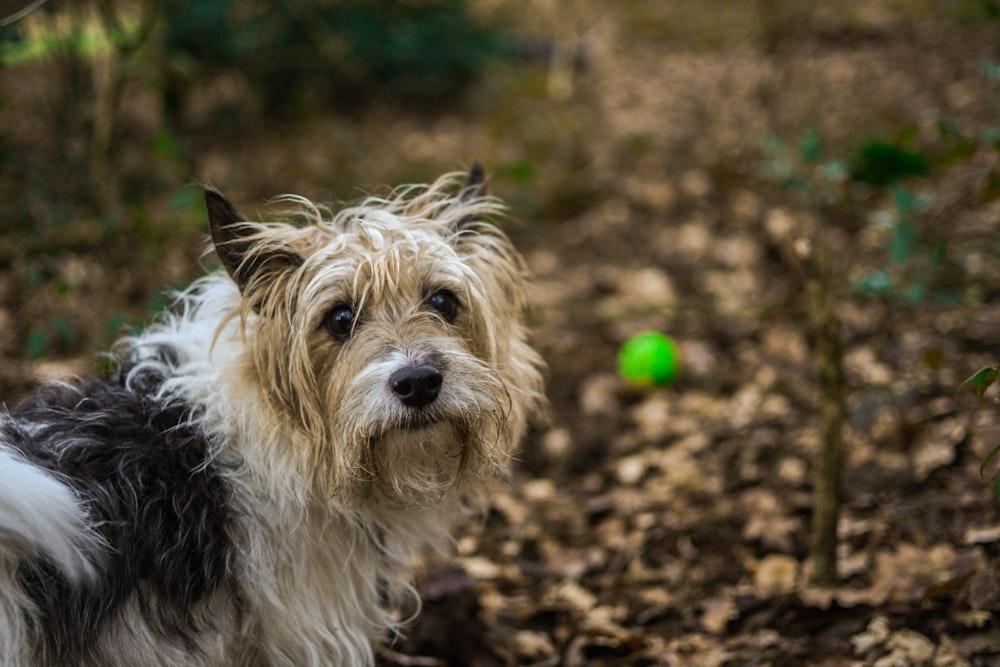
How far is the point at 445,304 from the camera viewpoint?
2859 mm

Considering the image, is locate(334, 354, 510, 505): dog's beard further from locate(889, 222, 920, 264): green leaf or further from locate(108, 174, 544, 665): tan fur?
locate(889, 222, 920, 264): green leaf

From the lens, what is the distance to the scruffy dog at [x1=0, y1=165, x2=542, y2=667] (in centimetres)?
240

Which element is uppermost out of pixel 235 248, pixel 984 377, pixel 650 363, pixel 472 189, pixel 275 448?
pixel 472 189

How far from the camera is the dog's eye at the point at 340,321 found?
274 centimetres

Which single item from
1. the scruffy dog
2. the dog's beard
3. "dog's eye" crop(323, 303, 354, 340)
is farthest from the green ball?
"dog's eye" crop(323, 303, 354, 340)

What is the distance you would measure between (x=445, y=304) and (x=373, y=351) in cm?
35

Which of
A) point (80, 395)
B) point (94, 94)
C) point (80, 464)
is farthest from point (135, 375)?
point (94, 94)

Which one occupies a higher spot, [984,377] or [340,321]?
[340,321]

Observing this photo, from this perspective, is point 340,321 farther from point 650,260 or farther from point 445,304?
point 650,260

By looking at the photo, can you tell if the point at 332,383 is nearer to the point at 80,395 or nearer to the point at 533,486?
the point at 80,395

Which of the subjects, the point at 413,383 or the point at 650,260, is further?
the point at 650,260

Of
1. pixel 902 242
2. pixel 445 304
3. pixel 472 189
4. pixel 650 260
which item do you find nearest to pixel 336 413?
pixel 445 304

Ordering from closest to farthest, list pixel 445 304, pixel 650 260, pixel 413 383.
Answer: pixel 413 383 → pixel 445 304 → pixel 650 260

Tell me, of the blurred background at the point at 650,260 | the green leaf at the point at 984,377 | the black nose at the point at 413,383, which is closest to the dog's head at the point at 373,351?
the black nose at the point at 413,383
